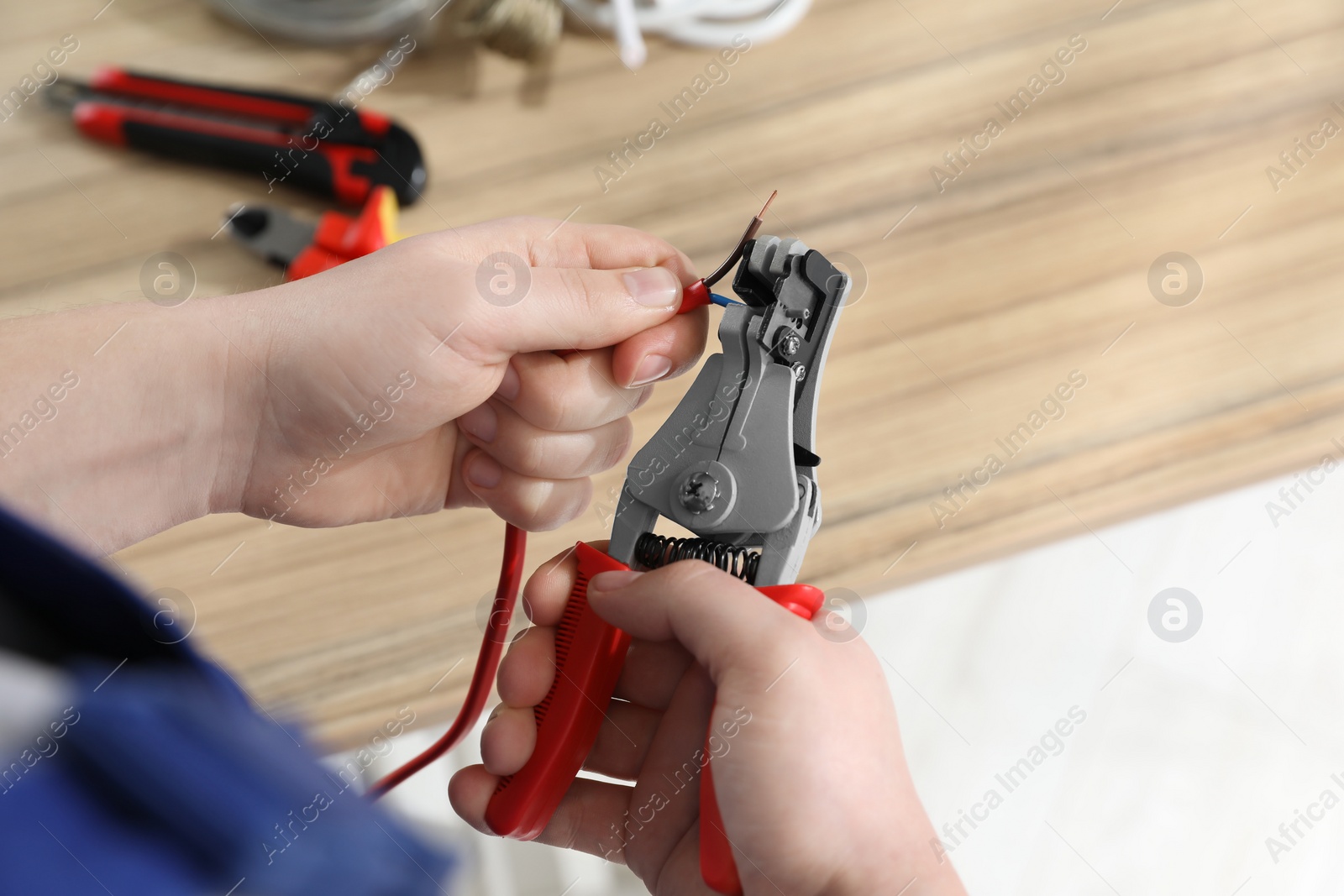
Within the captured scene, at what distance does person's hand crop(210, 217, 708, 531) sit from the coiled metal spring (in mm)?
105

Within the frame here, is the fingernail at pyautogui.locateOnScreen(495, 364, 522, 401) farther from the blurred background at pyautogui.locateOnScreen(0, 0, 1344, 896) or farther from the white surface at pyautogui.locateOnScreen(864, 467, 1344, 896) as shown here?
the white surface at pyautogui.locateOnScreen(864, 467, 1344, 896)

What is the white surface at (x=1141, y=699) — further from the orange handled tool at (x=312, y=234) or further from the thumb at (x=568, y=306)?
the orange handled tool at (x=312, y=234)

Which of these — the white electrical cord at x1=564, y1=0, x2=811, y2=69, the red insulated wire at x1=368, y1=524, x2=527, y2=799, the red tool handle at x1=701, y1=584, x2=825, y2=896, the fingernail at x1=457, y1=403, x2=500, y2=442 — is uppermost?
the white electrical cord at x1=564, y1=0, x2=811, y2=69

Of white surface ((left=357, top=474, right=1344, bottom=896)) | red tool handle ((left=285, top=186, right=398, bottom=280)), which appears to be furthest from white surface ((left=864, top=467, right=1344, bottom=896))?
red tool handle ((left=285, top=186, right=398, bottom=280))

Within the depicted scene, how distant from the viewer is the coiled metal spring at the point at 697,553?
1.59ft

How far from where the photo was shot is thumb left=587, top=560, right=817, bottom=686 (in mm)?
437

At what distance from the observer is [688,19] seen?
81 cm

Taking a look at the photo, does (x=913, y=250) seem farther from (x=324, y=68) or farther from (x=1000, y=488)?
(x=324, y=68)

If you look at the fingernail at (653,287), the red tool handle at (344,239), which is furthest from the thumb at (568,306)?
the red tool handle at (344,239)

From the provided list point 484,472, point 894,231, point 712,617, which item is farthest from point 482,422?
point 894,231

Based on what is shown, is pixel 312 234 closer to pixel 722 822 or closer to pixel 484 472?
pixel 484 472

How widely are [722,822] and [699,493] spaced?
0.51 feet

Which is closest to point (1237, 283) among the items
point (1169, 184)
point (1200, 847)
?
point (1169, 184)

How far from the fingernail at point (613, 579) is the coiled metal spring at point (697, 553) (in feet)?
0.06
